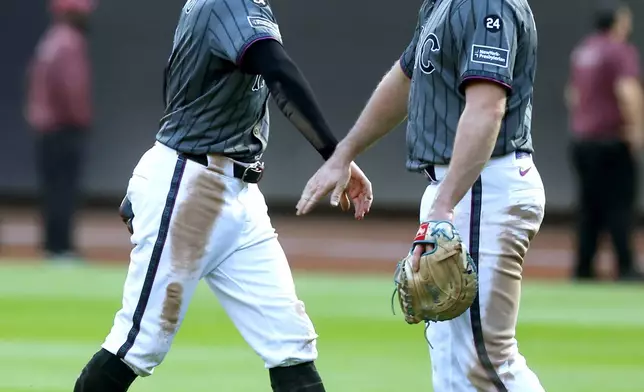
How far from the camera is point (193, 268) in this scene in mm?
5289

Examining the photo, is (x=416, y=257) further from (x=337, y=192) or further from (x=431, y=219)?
(x=337, y=192)

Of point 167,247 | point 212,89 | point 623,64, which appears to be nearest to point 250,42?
point 212,89

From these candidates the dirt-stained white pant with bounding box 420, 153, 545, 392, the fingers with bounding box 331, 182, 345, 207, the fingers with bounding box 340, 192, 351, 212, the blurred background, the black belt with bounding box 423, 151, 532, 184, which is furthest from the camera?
the blurred background

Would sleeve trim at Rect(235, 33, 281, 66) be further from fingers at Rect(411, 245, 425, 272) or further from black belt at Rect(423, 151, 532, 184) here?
fingers at Rect(411, 245, 425, 272)

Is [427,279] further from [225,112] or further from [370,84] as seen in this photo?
[370,84]

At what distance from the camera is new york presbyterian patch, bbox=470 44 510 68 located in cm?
459

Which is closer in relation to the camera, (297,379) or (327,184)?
(327,184)

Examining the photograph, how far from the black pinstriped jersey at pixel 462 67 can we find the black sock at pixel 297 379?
3.03ft

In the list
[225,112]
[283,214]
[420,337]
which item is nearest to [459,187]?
[225,112]

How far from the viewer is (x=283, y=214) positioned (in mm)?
20453

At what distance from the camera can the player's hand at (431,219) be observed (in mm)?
4586

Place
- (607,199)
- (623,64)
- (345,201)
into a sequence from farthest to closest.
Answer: (607,199) → (623,64) → (345,201)

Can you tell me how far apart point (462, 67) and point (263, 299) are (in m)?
1.27

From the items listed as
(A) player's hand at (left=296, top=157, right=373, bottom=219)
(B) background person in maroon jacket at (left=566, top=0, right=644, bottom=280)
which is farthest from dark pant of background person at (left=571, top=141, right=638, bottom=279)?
(A) player's hand at (left=296, top=157, right=373, bottom=219)
